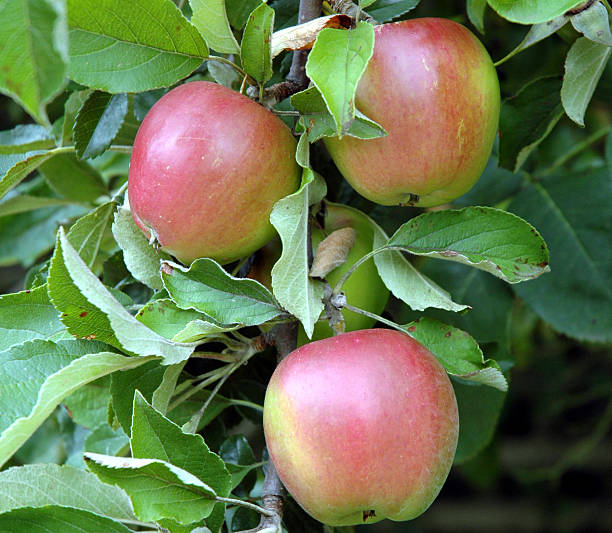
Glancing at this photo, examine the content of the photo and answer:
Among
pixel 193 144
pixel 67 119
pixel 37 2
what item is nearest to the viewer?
pixel 37 2

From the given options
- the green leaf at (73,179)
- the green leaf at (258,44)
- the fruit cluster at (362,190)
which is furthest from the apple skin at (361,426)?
the green leaf at (73,179)

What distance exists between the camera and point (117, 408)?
602 mm

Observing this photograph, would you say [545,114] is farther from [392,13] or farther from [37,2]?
[37,2]

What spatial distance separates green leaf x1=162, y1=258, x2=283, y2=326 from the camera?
568 millimetres

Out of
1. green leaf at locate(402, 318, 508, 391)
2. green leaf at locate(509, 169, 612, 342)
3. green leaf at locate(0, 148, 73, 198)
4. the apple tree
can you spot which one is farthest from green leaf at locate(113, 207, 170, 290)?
green leaf at locate(509, 169, 612, 342)

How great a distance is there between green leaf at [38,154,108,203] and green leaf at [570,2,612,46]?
2.02 ft

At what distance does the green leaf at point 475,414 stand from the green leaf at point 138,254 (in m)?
0.35

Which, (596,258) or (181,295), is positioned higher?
(181,295)

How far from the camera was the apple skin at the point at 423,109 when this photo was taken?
568mm

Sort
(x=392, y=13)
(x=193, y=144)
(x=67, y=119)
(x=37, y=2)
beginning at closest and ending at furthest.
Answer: (x=37, y=2)
(x=193, y=144)
(x=392, y=13)
(x=67, y=119)

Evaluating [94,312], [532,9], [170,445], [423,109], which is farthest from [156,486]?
[532,9]

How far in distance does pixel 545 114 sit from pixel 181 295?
1.37 ft

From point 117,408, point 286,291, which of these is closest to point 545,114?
point 286,291

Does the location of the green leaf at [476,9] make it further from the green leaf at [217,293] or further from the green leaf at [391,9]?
the green leaf at [217,293]
